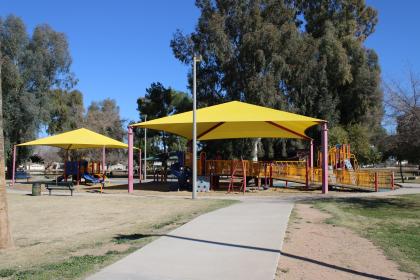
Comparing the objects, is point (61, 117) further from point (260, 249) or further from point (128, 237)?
point (260, 249)

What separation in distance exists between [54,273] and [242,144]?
38.0 meters

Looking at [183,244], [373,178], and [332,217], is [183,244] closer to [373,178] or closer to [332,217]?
[332,217]

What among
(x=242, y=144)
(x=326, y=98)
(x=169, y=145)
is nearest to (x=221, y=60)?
(x=242, y=144)

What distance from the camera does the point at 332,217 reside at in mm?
14953

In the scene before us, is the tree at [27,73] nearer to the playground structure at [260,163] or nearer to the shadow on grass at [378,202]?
the playground structure at [260,163]

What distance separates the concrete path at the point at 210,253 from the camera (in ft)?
22.9

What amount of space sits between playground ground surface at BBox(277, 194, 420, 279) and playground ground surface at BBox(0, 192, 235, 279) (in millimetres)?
3038

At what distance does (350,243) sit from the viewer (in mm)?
10547

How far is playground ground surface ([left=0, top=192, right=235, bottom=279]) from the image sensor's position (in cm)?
803

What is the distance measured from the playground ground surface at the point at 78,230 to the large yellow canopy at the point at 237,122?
662 centimetres

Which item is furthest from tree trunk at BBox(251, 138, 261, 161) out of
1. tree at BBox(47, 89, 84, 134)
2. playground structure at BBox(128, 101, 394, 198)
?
tree at BBox(47, 89, 84, 134)

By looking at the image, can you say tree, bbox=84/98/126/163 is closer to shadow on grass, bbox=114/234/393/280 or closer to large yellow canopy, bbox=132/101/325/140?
large yellow canopy, bbox=132/101/325/140

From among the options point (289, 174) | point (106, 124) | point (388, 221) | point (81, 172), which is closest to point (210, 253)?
point (388, 221)

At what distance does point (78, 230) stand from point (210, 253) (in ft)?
18.4
